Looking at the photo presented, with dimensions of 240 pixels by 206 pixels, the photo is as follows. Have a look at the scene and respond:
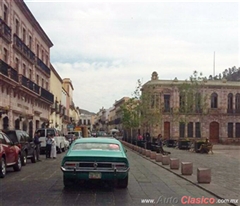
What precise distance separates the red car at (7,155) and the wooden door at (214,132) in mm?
49687

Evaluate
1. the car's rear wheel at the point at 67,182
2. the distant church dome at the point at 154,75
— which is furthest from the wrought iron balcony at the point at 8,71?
the distant church dome at the point at 154,75

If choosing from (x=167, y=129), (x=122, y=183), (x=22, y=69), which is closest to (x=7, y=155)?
(x=122, y=183)

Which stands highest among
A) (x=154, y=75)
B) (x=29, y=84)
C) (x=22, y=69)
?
(x=154, y=75)

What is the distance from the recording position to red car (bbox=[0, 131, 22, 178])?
14.9m

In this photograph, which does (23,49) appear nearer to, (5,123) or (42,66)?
(5,123)

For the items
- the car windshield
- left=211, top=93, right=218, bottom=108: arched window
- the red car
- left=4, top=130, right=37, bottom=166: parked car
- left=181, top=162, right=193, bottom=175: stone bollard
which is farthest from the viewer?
left=211, top=93, right=218, bottom=108: arched window

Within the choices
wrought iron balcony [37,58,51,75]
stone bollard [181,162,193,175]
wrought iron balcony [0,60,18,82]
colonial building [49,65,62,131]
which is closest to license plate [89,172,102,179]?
stone bollard [181,162,193,175]

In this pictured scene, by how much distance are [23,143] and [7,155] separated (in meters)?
4.84

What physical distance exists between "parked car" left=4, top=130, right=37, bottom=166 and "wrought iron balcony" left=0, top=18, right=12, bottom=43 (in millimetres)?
10590

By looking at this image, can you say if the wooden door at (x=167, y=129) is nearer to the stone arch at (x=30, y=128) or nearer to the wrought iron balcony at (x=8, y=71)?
the stone arch at (x=30, y=128)

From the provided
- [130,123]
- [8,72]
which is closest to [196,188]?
[8,72]

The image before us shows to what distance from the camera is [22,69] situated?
3731cm

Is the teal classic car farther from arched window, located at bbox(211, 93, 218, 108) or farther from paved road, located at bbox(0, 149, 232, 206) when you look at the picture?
arched window, located at bbox(211, 93, 218, 108)

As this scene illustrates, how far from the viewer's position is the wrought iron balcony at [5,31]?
2977cm
